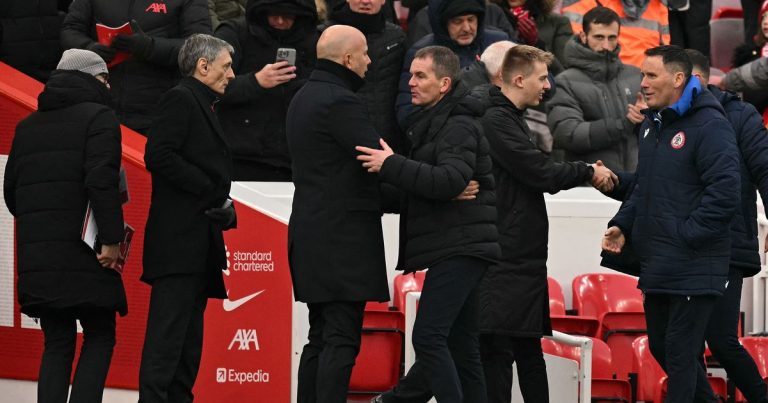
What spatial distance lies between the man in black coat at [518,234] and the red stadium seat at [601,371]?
0.40 metres

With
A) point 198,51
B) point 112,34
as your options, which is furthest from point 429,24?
point 198,51

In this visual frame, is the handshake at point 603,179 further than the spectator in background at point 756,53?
No

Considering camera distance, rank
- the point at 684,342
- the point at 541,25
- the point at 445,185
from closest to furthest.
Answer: the point at 445,185 → the point at 684,342 → the point at 541,25

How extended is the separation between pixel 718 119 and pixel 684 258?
688 millimetres

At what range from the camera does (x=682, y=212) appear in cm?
684

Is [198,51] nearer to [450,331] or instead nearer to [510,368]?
[450,331]

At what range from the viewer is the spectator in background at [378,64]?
8.88m

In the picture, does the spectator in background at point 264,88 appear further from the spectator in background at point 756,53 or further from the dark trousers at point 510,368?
the spectator in background at point 756,53

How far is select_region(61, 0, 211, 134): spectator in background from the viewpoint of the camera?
28.2ft

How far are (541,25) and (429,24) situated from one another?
1.26 m

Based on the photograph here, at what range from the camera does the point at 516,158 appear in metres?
7.28

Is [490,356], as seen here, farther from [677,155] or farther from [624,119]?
[624,119]

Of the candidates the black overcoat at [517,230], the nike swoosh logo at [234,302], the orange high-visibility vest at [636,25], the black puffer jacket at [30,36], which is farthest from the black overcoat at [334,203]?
the orange high-visibility vest at [636,25]

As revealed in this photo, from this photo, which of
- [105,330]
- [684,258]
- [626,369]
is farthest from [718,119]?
[105,330]
